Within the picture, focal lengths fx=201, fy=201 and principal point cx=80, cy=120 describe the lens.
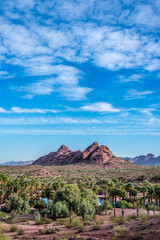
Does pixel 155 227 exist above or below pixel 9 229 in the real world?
above

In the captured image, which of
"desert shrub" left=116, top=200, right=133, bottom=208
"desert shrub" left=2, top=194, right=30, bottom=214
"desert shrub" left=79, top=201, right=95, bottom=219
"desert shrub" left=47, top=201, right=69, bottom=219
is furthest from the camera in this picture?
"desert shrub" left=116, top=200, right=133, bottom=208

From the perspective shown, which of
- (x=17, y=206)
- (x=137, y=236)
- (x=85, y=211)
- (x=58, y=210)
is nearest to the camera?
(x=137, y=236)

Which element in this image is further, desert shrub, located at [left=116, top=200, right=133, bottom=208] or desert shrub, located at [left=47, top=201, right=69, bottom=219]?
desert shrub, located at [left=116, top=200, right=133, bottom=208]

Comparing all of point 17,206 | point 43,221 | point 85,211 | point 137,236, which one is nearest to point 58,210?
point 43,221

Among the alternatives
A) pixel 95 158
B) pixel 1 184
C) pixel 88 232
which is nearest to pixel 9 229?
pixel 88 232

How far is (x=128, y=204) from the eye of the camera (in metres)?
49.2

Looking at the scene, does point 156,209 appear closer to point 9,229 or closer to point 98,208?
point 98,208

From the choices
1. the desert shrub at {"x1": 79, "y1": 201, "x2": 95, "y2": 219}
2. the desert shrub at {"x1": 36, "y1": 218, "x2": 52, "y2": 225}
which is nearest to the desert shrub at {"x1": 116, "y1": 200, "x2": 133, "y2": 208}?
the desert shrub at {"x1": 79, "y1": 201, "x2": 95, "y2": 219}

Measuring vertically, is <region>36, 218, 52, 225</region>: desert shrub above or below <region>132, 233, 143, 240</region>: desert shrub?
below

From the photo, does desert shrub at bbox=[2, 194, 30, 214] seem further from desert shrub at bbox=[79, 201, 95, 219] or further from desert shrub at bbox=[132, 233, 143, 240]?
desert shrub at bbox=[132, 233, 143, 240]

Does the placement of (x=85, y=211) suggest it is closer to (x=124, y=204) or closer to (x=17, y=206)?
(x=17, y=206)

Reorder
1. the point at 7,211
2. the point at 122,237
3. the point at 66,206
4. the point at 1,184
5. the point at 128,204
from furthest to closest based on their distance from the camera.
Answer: the point at 1,184 < the point at 128,204 < the point at 7,211 < the point at 66,206 < the point at 122,237

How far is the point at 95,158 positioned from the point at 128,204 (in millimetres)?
150802

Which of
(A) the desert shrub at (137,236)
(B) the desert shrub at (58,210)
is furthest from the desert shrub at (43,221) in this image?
(A) the desert shrub at (137,236)
